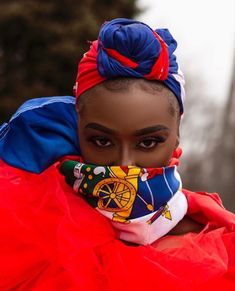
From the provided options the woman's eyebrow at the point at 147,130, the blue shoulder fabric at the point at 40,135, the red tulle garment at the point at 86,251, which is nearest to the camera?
the red tulle garment at the point at 86,251

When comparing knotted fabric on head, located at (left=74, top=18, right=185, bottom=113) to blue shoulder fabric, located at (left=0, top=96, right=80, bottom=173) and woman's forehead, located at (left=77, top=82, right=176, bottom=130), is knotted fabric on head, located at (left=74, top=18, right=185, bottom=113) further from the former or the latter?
blue shoulder fabric, located at (left=0, top=96, right=80, bottom=173)

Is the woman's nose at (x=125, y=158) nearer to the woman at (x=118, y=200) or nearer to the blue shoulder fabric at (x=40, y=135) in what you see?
the woman at (x=118, y=200)

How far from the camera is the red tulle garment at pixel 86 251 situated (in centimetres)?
175

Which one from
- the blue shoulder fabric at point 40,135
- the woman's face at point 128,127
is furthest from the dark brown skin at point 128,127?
the blue shoulder fabric at point 40,135

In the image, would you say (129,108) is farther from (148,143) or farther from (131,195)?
(131,195)

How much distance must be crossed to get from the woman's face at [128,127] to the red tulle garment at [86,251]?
189 mm

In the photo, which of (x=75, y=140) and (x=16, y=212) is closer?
(x=16, y=212)

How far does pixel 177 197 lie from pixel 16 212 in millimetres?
501

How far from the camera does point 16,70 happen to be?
12.3 metres

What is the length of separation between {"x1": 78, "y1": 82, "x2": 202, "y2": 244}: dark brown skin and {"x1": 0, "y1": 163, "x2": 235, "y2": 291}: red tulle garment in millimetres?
193

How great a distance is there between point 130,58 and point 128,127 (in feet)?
0.68

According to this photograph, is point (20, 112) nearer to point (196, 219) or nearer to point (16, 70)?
point (196, 219)

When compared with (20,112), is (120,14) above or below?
below

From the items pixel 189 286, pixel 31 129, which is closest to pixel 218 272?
pixel 189 286
